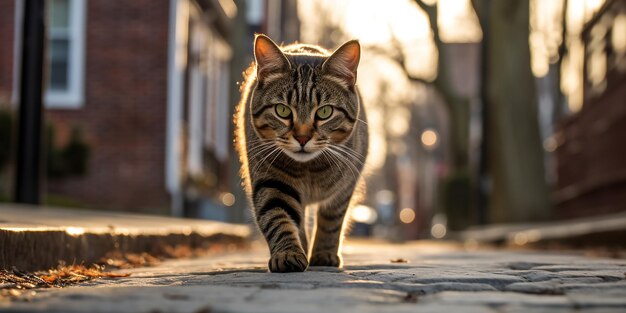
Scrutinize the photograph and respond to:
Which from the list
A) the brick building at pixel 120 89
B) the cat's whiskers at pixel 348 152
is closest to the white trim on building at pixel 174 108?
the brick building at pixel 120 89

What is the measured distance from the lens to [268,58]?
6.07 m

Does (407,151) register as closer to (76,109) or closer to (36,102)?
(76,109)

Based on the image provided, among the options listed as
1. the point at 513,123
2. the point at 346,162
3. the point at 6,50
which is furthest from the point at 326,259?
the point at 6,50

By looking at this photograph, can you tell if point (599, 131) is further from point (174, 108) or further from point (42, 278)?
point (42, 278)

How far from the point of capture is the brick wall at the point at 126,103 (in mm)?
18344

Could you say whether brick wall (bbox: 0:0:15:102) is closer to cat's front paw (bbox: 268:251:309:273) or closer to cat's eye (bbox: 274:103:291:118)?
cat's eye (bbox: 274:103:291:118)

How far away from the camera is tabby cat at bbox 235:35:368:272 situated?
576 centimetres

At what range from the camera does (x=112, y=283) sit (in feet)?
16.5

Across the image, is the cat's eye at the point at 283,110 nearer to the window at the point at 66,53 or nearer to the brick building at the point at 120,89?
the brick building at the point at 120,89

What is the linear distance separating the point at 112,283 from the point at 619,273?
2.71 m

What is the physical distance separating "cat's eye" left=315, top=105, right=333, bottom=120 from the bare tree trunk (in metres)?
13.2

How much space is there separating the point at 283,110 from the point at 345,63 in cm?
59

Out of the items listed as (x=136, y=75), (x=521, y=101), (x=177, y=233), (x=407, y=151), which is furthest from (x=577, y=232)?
(x=407, y=151)

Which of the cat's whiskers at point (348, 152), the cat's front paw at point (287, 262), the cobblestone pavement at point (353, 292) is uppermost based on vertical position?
the cat's whiskers at point (348, 152)
